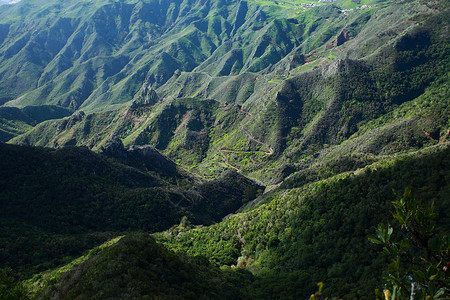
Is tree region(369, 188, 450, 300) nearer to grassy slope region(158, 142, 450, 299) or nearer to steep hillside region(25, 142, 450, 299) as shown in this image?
steep hillside region(25, 142, 450, 299)

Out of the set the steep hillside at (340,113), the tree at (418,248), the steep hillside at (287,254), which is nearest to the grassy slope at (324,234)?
the steep hillside at (287,254)

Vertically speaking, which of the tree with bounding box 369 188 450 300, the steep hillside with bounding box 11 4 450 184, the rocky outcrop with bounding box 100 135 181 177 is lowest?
the steep hillside with bounding box 11 4 450 184

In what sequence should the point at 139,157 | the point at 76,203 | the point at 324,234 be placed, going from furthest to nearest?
1. the point at 139,157
2. the point at 76,203
3. the point at 324,234

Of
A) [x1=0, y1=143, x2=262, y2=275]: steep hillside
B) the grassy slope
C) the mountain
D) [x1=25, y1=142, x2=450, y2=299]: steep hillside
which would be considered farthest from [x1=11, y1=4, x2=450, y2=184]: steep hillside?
[x1=25, y1=142, x2=450, y2=299]: steep hillside

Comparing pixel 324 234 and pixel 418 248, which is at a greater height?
pixel 418 248

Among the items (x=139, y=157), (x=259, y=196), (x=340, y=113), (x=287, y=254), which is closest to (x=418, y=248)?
(x=287, y=254)

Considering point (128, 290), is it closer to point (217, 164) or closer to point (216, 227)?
point (216, 227)

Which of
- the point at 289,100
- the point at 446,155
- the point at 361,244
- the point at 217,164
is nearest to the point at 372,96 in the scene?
the point at 289,100

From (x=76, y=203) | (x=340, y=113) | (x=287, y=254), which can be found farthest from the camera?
(x=340, y=113)

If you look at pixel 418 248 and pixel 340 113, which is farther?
pixel 340 113

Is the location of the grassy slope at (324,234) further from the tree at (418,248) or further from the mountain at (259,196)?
the tree at (418,248)

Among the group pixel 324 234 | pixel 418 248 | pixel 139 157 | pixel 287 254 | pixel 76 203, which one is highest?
pixel 418 248

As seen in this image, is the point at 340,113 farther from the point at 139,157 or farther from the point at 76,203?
the point at 76,203
